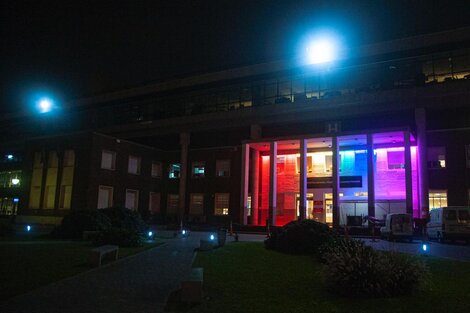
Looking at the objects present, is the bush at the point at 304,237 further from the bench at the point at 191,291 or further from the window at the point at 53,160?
the window at the point at 53,160

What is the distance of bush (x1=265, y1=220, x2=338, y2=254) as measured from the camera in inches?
564

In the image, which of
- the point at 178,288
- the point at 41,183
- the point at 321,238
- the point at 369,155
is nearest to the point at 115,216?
the point at 321,238

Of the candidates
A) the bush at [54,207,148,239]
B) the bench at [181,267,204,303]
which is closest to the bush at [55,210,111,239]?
the bush at [54,207,148,239]

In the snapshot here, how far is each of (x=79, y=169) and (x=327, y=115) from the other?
2337cm

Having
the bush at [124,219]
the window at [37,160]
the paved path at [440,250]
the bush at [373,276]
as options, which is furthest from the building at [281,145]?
the bush at [373,276]

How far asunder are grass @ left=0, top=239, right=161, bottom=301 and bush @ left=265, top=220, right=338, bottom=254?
5499 mm

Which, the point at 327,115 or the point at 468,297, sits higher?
the point at 327,115

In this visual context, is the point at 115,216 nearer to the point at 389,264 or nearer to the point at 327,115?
the point at 389,264

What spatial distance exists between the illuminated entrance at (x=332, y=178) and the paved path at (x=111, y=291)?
912 inches

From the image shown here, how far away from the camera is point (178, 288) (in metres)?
9.09

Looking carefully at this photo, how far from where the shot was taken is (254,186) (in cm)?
3922

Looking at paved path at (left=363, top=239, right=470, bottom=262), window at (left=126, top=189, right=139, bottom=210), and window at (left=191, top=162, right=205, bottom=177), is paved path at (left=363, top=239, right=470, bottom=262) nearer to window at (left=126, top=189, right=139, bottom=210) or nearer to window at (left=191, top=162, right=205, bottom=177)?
window at (left=191, top=162, right=205, bottom=177)

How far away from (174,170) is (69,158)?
1120 cm

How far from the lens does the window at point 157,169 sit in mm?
46969
